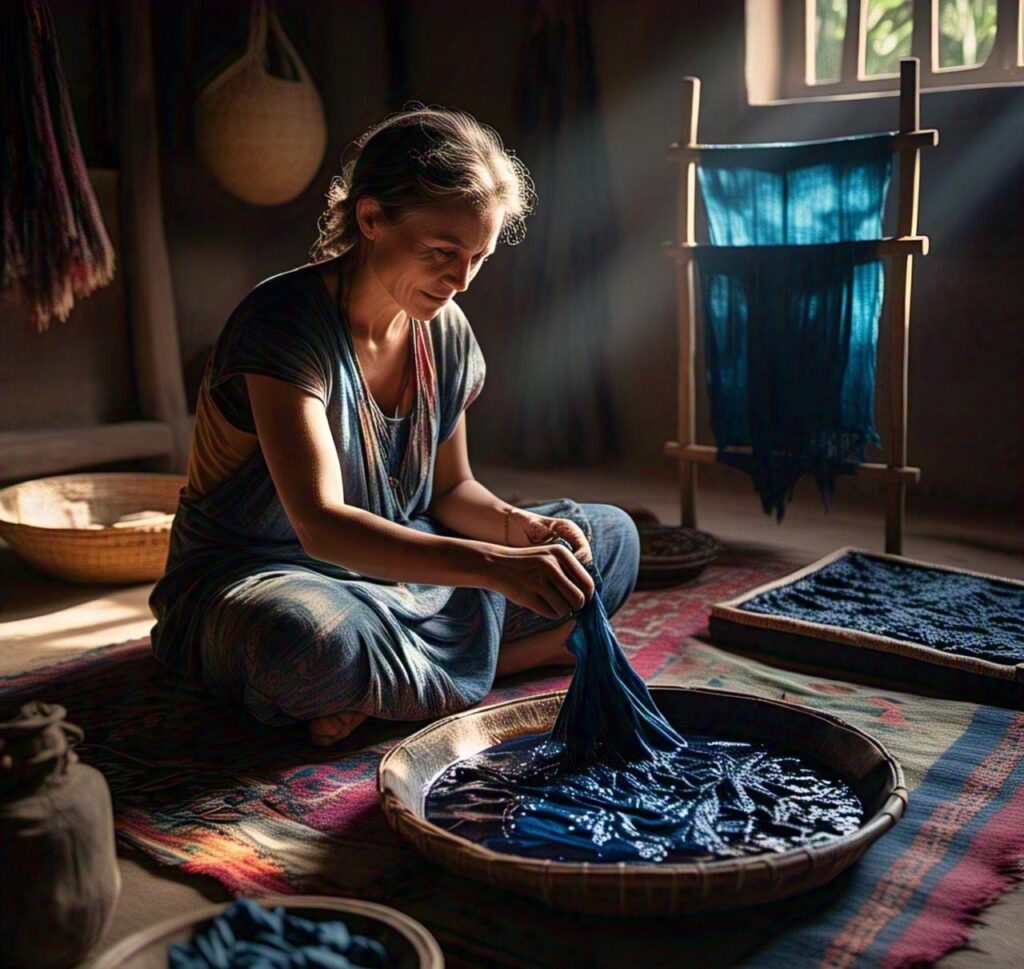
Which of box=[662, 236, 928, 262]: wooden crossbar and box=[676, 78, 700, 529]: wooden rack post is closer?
box=[662, 236, 928, 262]: wooden crossbar

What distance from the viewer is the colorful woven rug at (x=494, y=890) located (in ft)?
4.85

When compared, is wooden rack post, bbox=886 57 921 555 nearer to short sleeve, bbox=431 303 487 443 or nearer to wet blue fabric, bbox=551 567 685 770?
short sleeve, bbox=431 303 487 443

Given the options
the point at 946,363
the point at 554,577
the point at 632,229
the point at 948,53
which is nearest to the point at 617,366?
the point at 632,229

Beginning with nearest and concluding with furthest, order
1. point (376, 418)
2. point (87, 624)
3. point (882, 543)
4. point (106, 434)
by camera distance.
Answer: point (376, 418)
point (87, 624)
point (882, 543)
point (106, 434)

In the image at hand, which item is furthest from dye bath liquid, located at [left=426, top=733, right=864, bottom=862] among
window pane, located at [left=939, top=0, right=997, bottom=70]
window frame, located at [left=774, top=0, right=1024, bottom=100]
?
window pane, located at [left=939, top=0, right=997, bottom=70]

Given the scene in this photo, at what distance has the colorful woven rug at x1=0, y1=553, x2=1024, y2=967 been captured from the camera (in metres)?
1.48

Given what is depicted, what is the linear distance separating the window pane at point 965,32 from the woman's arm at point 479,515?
247 cm

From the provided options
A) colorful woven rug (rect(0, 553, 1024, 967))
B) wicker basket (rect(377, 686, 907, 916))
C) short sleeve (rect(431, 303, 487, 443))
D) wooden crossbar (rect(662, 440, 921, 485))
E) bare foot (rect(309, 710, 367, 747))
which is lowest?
colorful woven rug (rect(0, 553, 1024, 967))

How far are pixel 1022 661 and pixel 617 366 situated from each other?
2.65m

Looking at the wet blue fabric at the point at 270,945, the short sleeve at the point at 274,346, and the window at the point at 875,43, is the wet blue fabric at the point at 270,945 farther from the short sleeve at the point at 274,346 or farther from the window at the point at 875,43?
the window at the point at 875,43

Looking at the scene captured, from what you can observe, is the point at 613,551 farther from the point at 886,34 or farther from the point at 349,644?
the point at 886,34

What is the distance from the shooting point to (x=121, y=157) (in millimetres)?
4055

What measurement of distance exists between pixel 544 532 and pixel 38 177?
6.42ft

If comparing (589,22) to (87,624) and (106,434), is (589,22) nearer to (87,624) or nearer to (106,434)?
(106,434)
